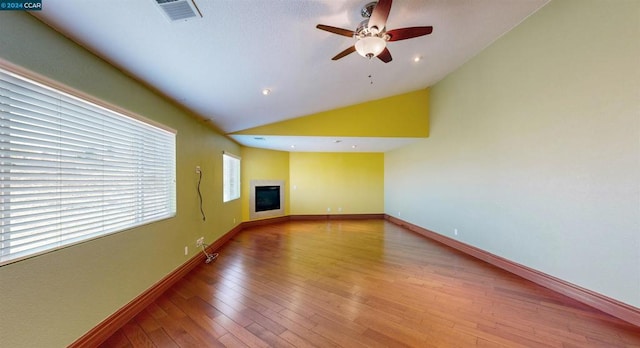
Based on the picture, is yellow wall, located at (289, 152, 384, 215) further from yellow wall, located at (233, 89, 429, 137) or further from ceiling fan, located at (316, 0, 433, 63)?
ceiling fan, located at (316, 0, 433, 63)

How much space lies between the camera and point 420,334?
2.06m

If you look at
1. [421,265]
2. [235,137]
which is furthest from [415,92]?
[235,137]

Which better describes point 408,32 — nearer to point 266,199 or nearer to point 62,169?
point 62,169

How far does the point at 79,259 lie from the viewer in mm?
1822

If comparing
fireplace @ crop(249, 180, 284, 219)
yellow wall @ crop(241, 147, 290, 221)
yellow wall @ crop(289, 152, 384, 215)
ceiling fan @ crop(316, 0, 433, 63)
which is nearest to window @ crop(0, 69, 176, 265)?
ceiling fan @ crop(316, 0, 433, 63)

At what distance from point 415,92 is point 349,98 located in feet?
6.16

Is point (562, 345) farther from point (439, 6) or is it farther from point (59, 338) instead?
point (59, 338)

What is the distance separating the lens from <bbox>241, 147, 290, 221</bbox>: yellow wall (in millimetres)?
6500

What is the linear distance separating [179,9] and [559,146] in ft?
13.7

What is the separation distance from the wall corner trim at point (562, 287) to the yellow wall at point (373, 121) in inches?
105

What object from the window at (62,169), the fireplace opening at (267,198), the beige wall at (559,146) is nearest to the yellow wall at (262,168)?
the fireplace opening at (267,198)

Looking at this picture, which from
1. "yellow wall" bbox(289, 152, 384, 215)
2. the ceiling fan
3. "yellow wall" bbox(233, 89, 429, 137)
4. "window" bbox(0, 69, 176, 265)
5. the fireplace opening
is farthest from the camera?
"yellow wall" bbox(289, 152, 384, 215)

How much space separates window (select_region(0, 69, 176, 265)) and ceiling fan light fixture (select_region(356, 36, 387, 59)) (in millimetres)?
2362

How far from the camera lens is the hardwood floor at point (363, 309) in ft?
6.59
